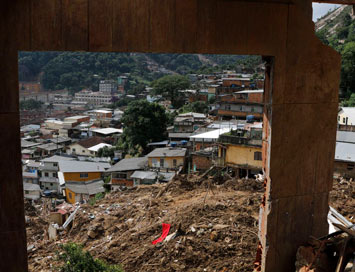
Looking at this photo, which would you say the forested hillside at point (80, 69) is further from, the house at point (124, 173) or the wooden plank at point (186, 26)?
the wooden plank at point (186, 26)

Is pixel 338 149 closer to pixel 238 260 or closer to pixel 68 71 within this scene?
pixel 238 260

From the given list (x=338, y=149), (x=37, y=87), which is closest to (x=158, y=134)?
(x=338, y=149)

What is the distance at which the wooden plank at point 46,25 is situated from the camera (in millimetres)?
2668

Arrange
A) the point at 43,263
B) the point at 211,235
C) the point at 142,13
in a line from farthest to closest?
1. the point at 43,263
2. the point at 211,235
3. the point at 142,13

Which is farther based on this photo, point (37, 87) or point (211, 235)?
point (37, 87)

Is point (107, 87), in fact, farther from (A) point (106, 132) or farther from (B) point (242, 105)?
(B) point (242, 105)

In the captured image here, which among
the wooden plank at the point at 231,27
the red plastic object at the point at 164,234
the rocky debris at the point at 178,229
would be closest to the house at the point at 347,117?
the rocky debris at the point at 178,229

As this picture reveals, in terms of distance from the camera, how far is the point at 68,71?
2931 inches

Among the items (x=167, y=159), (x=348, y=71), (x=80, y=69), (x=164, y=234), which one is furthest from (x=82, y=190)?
(x=80, y=69)

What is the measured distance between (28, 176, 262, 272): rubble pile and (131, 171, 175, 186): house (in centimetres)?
1081

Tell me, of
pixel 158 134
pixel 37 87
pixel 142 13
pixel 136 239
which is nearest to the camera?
pixel 142 13

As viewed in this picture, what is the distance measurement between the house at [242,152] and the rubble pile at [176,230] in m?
8.33

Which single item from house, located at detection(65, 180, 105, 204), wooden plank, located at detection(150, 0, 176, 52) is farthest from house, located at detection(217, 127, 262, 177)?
wooden plank, located at detection(150, 0, 176, 52)

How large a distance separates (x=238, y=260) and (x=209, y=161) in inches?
589
